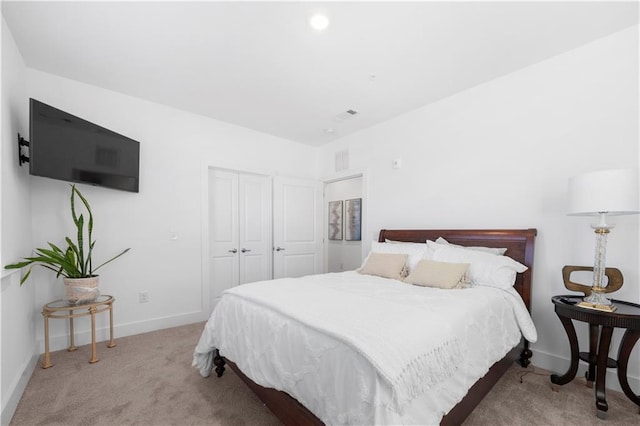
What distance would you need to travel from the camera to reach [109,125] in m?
3.06

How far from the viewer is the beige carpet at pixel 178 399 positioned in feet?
5.78

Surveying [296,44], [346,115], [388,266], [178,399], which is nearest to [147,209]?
[178,399]

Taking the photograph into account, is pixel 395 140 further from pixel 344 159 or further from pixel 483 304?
pixel 483 304

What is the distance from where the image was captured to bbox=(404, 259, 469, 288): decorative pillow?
229cm

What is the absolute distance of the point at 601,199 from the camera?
1827 millimetres

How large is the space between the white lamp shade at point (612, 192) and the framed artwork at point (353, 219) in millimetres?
3627

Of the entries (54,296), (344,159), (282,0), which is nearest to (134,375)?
(54,296)

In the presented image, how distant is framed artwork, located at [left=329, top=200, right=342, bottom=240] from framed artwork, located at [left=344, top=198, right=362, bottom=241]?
16cm

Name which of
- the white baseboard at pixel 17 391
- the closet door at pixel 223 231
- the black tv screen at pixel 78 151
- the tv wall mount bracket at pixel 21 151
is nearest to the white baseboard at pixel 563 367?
the closet door at pixel 223 231

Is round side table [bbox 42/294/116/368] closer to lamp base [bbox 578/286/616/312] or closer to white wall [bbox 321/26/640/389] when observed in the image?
white wall [bbox 321/26/640/389]

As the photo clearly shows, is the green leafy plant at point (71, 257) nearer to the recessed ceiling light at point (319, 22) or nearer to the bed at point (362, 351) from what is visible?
the bed at point (362, 351)

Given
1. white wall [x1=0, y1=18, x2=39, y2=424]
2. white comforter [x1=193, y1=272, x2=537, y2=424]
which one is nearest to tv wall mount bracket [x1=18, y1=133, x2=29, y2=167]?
white wall [x1=0, y1=18, x2=39, y2=424]

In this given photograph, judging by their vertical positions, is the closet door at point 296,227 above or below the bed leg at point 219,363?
above

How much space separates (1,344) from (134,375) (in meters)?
0.86
